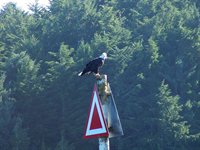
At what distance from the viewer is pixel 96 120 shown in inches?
286

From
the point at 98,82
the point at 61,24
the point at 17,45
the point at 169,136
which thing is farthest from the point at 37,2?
the point at 98,82

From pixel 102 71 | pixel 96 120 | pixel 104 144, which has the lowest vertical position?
pixel 104 144

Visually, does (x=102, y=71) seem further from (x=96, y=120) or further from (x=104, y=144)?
(x=104, y=144)

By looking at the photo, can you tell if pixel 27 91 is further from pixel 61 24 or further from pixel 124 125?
pixel 61 24

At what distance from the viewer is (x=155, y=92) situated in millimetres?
49031

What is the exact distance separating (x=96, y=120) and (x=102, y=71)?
43.7m

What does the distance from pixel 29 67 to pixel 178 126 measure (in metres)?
12.3

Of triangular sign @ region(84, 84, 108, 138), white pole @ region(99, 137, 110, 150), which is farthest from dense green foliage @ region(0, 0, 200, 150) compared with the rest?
white pole @ region(99, 137, 110, 150)

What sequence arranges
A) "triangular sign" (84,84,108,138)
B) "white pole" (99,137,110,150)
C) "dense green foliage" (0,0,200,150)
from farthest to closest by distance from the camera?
"dense green foliage" (0,0,200,150) → "triangular sign" (84,84,108,138) → "white pole" (99,137,110,150)

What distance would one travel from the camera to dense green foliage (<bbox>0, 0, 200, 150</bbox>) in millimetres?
45062

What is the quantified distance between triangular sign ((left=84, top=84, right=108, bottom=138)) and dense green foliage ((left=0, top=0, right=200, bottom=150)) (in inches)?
1330

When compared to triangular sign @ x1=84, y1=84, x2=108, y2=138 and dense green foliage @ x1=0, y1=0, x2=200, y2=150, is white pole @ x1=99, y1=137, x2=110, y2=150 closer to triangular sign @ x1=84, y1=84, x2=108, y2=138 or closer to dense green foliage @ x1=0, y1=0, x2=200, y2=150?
triangular sign @ x1=84, y1=84, x2=108, y2=138

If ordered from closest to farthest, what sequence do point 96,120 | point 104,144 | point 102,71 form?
point 104,144 → point 96,120 → point 102,71

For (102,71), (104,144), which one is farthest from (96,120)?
(102,71)
